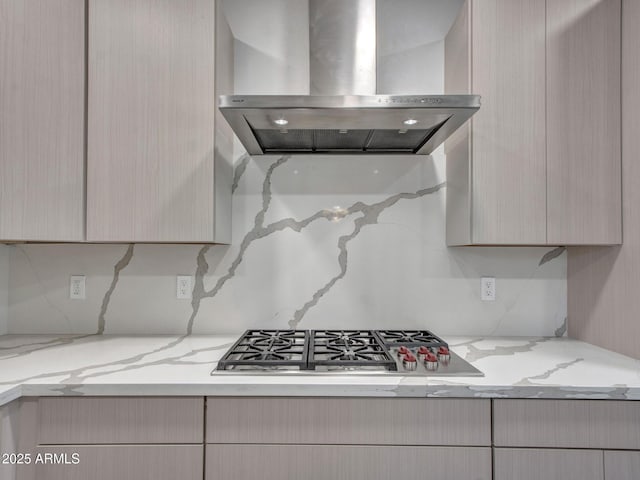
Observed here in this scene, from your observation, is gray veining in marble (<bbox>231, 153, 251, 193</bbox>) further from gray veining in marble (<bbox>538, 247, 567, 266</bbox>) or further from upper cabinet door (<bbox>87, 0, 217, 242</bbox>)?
gray veining in marble (<bbox>538, 247, 567, 266</bbox>)

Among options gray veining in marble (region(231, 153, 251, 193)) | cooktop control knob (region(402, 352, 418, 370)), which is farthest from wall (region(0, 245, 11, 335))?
cooktop control knob (region(402, 352, 418, 370))

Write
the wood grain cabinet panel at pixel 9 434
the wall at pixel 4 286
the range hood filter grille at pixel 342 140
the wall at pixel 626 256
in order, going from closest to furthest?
the wood grain cabinet panel at pixel 9 434
the wall at pixel 626 256
the range hood filter grille at pixel 342 140
the wall at pixel 4 286

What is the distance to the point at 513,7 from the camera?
1.58m

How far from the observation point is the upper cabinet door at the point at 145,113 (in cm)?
157

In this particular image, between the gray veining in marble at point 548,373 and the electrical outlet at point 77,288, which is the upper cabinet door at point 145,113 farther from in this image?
the gray veining in marble at point 548,373

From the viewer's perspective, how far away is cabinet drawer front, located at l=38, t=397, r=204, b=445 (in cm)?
121

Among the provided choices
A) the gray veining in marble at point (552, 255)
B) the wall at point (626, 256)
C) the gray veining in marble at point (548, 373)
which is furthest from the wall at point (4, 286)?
the wall at point (626, 256)

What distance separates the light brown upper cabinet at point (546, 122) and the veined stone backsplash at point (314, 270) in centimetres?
35

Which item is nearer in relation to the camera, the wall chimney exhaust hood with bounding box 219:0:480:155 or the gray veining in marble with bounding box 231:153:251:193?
the wall chimney exhaust hood with bounding box 219:0:480:155

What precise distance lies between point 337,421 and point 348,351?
0.96ft

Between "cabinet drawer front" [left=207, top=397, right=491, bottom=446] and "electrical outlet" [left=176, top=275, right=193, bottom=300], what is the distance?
79 centimetres

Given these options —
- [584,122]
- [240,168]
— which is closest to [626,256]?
[584,122]

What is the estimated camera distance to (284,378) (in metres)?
1.26

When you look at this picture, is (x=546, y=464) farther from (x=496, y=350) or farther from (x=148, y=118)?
(x=148, y=118)
